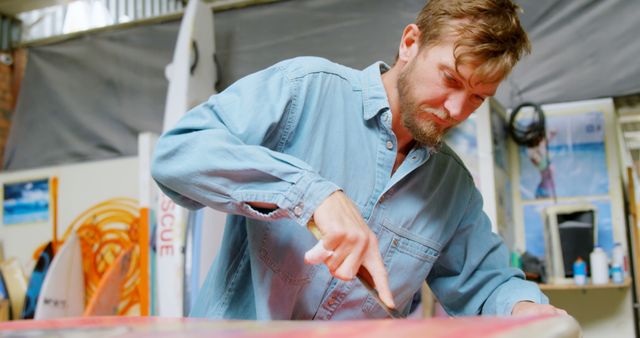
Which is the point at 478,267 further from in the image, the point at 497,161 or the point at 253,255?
the point at 497,161

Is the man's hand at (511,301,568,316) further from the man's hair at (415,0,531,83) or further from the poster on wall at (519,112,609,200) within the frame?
the poster on wall at (519,112,609,200)

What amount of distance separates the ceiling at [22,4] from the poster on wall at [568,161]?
10.2ft

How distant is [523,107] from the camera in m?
3.26

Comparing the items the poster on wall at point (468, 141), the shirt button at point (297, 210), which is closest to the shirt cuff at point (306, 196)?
the shirt button at point (297, 210)

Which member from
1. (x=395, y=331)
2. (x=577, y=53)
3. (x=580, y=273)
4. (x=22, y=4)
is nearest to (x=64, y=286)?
(x=22, y=4)

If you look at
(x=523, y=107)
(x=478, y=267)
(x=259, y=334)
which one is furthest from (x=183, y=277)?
(x=259, y=334)

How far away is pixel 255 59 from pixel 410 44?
107 inches

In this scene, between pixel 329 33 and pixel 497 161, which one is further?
pixel 329 33

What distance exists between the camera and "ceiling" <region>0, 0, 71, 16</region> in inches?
171

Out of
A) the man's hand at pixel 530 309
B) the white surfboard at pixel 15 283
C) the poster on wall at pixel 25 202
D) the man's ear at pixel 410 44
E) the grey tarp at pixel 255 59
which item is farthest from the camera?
the poster on wall at pixel 25 202

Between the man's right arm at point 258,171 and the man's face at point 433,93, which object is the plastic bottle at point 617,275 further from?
the man's right arm at point 258,171

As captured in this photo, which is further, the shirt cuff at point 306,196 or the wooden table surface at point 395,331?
the shirt cuff at point 306,196

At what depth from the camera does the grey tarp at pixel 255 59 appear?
3240 millimetres

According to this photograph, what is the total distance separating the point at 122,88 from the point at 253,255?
339 centimetres
